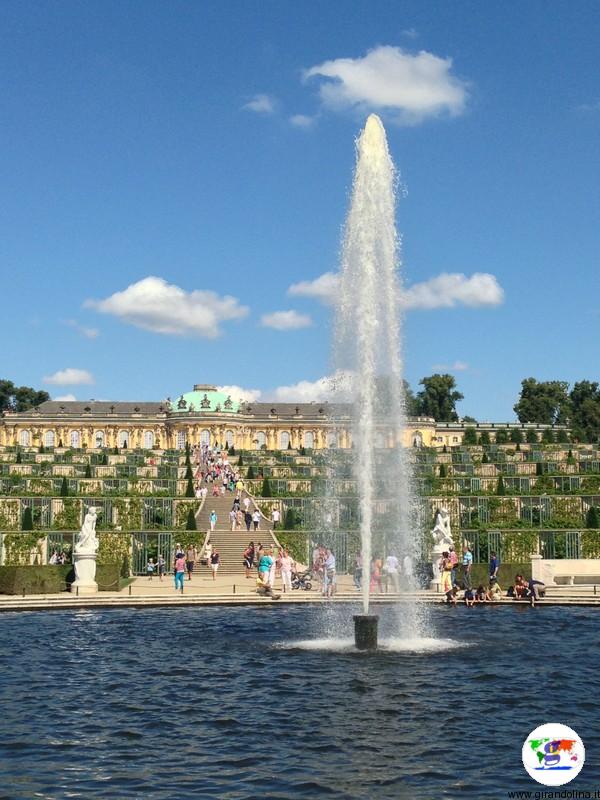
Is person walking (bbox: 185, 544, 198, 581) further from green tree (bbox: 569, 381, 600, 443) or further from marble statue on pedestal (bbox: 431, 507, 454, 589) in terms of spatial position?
green tree (bbox: 569, 381, 600, 443)

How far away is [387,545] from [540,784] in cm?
2739

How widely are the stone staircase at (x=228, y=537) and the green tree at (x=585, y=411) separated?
63.0 metres

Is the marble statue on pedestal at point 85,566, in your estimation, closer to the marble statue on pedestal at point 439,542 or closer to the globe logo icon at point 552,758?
the marble statue on pedestal at point 439,542

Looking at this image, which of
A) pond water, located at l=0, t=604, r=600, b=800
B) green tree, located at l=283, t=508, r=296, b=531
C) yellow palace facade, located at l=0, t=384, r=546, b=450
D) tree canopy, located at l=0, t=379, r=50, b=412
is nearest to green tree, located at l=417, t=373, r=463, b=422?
yellow palace facade, located at l=0, t=384, r=546, b=450

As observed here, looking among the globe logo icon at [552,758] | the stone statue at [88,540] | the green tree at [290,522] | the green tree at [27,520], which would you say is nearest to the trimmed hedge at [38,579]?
the stone statue at [88,540]

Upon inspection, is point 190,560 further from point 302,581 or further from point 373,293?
point 373,293

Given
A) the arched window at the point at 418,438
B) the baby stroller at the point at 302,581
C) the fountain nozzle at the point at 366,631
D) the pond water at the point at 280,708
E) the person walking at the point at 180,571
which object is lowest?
the pond water at the point at 280,708

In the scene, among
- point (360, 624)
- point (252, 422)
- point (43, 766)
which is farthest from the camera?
point (252, 422)

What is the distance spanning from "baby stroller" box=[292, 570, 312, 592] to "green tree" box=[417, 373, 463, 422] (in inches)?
4158

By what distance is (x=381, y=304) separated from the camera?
24531 millimetres

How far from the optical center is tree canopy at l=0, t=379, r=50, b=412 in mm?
150500

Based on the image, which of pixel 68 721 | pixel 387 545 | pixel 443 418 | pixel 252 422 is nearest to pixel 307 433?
pixel 252 422

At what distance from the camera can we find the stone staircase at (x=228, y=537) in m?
43.0

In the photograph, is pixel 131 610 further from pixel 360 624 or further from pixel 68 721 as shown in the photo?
pixel 68 721
